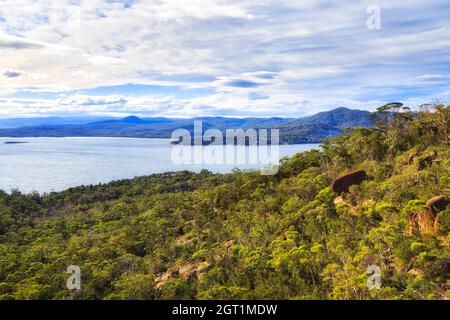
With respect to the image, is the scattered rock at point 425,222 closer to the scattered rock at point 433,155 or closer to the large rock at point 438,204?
the large rock at point 438,204

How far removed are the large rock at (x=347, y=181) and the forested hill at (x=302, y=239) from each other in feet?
0.16

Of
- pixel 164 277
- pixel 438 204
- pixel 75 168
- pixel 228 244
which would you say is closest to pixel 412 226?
pixel 438 204

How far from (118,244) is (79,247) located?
9.64 feet

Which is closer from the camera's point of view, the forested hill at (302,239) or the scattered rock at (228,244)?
the forested hill at (302,239)

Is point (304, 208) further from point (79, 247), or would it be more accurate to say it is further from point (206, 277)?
point (79, 247)

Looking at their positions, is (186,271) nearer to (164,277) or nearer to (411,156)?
(164,277)

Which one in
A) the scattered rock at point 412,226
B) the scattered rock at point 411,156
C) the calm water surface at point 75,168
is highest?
the scattered rock at point 411,156

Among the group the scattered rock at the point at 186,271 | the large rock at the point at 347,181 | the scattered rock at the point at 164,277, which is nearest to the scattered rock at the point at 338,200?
the large rock at the point at 347,181

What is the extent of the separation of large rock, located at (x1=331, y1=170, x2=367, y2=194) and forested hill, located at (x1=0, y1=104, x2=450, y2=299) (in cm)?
5

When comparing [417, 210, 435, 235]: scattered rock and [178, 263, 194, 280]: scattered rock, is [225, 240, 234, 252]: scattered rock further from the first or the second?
[417, 210, 435, 235]: scattered rock

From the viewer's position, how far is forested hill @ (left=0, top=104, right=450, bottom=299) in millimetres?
10922

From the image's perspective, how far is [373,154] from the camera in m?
21.3

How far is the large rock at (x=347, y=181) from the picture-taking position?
1766 cm

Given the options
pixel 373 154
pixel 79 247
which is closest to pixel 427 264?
pixel 373 154
